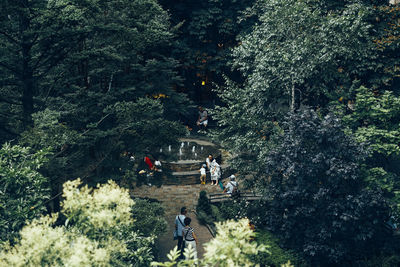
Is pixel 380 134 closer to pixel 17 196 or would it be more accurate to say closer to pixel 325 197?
pixel 325 197

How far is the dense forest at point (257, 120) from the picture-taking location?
11758 mm

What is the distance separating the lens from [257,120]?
52.4 ft

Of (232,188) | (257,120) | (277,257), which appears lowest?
(277,257)

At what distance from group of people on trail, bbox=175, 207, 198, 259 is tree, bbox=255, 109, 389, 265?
9.13 feet

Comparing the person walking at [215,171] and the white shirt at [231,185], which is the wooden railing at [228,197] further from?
the person walking at [215,171]

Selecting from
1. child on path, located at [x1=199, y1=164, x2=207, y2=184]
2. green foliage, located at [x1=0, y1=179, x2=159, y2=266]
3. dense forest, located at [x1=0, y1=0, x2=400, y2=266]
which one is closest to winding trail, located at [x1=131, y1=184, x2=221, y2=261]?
child on path, located at [x1=199, y1=164, x2=207, y2=184]

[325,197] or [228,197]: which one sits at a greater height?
[325,197]

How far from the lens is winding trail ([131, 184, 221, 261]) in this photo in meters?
16.0

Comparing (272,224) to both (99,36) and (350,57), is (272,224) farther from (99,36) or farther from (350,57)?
(99,36)

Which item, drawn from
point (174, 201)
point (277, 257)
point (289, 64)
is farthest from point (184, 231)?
point (174, 201)

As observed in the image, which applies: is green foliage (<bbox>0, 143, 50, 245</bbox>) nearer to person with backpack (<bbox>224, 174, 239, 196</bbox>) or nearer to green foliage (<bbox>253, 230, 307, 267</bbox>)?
green foliage (<bbox>253, 230, 307, 267</bbox>)

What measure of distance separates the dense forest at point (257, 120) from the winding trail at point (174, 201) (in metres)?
1.75

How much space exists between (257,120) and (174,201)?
7.44m

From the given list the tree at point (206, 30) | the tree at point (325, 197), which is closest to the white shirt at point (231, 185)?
the tree at point (325, 197)
